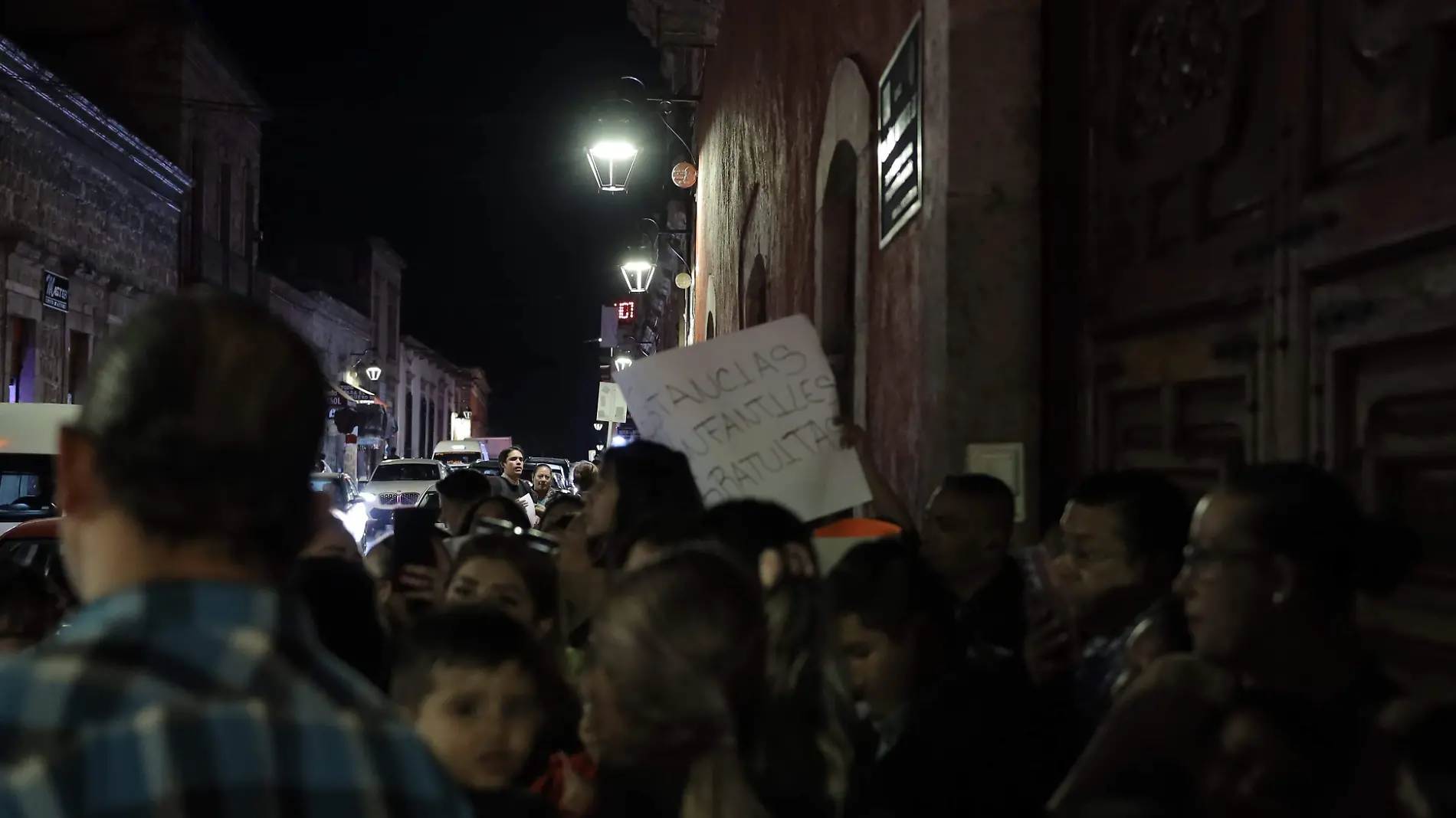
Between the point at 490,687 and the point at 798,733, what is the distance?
739 mm

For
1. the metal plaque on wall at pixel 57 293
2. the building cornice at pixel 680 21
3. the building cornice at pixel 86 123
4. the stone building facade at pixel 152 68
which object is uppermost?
the stone building facade at pixel 152 68

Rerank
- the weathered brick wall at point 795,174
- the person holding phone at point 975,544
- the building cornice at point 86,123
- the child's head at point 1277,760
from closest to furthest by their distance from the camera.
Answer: the child's head at point 1277,760, the person holding phone at point 975,544, the weathered brick wall at point 795,174, the building cornice at point 86,123

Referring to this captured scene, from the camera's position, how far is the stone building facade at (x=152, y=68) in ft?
102

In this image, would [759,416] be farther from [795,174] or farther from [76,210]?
[76,210]

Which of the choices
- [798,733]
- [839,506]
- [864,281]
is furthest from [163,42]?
[798,733]

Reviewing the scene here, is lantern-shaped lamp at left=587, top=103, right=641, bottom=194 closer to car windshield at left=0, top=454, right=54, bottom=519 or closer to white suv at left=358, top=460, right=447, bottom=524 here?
white suv at left=358, top=460, right=447, bottom=524

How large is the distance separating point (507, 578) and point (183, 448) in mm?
2409

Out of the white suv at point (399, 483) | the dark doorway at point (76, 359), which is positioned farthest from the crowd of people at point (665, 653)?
the dark doorway at point (76, 359)

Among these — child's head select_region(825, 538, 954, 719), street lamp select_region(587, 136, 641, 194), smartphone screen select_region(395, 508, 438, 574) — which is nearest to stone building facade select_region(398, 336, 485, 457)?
street lamp select_region(587, 136, 641, 194)

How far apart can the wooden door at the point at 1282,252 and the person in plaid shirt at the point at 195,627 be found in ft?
8.74

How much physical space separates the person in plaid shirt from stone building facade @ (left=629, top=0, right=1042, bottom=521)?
428 centimetres

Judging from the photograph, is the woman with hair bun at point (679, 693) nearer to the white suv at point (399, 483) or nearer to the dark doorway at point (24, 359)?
the white suv at point (399, 483)

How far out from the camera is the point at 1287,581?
2.14 m

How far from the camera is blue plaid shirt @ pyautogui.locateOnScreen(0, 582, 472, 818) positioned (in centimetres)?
125
